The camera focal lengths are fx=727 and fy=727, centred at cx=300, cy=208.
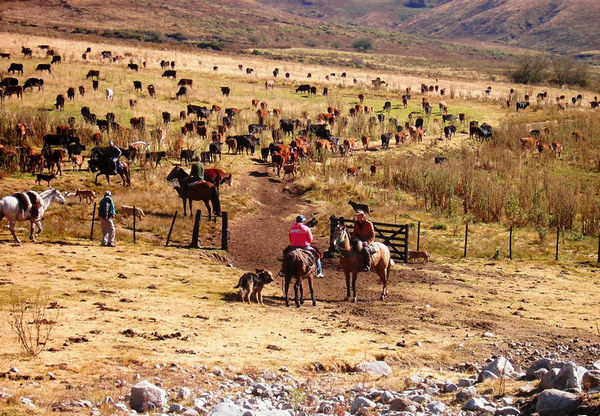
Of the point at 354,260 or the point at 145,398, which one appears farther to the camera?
the point at 354,260

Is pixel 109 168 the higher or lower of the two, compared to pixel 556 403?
higher

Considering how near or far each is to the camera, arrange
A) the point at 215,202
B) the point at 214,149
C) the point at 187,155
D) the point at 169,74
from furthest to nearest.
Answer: the point at 169,74 → the point at 214,149 → the point at 187,155 → the point at 215,202

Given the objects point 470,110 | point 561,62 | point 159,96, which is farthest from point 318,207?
point 561,62

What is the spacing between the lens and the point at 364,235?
1748cm

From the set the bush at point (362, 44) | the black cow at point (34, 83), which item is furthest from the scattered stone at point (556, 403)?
the bush at point (362, 44)

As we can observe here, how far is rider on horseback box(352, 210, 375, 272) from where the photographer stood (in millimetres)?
17234

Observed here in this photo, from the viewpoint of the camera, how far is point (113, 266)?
730 inches

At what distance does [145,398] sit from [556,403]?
16.7 ft

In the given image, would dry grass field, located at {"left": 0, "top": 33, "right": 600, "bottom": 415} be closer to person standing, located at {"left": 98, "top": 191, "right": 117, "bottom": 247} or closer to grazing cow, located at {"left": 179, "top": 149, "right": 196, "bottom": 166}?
person standing, located at {"left": 98, "top": 191, "right": 117, "bottom": 247}

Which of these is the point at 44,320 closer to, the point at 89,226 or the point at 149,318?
the point at 149,318

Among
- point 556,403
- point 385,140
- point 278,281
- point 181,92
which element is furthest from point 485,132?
point 556,403

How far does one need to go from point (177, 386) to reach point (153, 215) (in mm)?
16203

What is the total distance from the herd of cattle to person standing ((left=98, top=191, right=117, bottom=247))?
10309 millimetres

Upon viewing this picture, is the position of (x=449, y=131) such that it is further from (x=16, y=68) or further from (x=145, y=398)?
(x=145, y=398)
